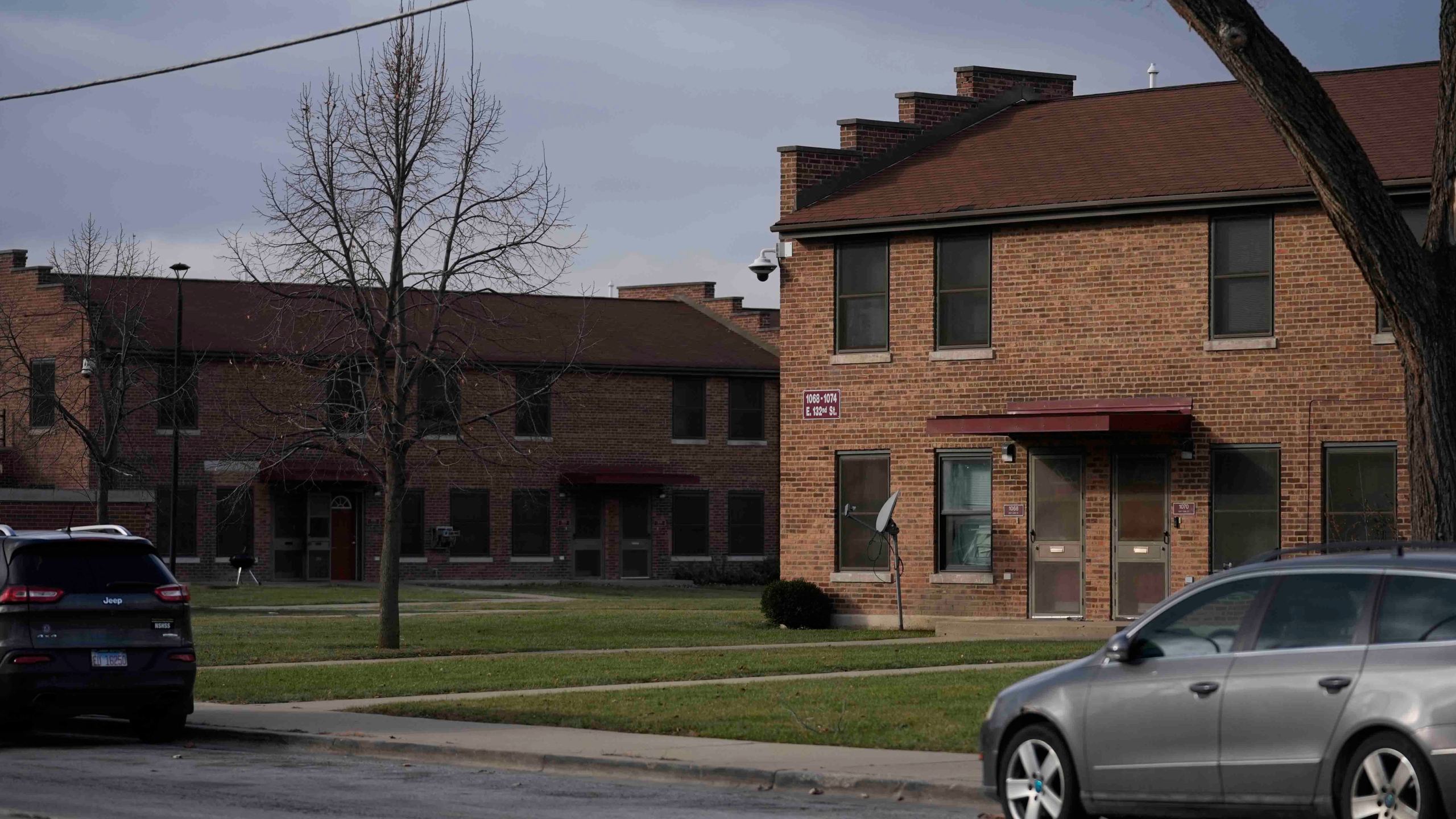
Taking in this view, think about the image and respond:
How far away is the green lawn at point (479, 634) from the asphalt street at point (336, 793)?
9.31m

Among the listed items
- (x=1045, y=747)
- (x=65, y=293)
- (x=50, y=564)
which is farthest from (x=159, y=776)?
(x=65, y=293)

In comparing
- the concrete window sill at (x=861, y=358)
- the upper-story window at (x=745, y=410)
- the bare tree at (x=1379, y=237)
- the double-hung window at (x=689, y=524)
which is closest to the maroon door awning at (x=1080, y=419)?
the concrete window sill at (x=861, y=358)

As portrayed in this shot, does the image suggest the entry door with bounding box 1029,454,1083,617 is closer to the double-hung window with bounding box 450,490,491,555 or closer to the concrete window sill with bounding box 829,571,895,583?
the concrete window sill with bounding box 829,571,895,583

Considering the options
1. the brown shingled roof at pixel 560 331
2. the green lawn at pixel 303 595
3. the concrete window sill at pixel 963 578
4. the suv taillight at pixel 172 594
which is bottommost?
the green lawn at pixel 303 595

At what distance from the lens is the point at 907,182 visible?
29.4m

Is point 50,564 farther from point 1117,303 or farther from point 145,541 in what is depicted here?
point 1117,303

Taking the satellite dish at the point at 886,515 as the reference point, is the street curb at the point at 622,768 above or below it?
below

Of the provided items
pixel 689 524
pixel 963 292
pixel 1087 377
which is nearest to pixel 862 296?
pixel 963 292

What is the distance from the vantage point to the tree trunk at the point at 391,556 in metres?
24.7

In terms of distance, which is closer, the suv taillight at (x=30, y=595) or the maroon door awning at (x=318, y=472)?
the suv taillight at (x=30, y=595)

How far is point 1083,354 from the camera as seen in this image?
88.9 ft

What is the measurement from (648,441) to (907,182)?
2319 cm

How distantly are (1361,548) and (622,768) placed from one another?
221 inches

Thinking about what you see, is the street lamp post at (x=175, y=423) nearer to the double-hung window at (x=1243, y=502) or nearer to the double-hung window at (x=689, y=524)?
the double-hung window at (x=689, y=524)
